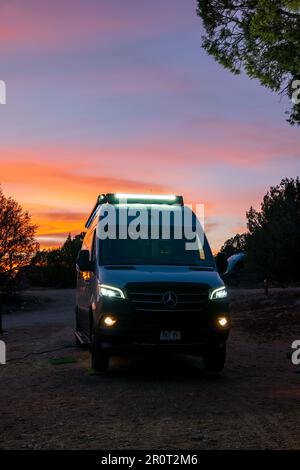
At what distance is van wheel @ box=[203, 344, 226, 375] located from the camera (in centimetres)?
973

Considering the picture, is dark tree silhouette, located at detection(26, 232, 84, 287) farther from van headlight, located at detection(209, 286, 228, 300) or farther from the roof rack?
van headlight, located at detection(209, 286, 228, 300)

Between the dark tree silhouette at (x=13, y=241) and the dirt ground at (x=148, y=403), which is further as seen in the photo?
the dark tree silhouette at (x=13, y=241)

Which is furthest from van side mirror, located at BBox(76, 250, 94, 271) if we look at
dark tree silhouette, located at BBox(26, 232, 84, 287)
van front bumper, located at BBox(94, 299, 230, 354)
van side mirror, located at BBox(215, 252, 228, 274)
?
dark tree silhouette, located at BBox(26, 232, 84, 287)

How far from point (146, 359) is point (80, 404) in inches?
175

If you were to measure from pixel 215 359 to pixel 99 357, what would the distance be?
1803 millimetres

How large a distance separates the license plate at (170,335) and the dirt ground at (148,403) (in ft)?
2.07

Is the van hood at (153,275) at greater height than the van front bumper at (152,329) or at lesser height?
greater

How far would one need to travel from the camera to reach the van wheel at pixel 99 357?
379 inches

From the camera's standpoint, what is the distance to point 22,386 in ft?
30.2

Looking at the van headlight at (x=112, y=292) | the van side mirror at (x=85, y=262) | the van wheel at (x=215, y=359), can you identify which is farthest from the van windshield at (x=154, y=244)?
the van wheel at (x=215, y=359)

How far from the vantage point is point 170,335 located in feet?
30.9

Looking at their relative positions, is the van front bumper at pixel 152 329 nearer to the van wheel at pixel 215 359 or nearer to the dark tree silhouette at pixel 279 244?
the van wheel at pixel 215 359

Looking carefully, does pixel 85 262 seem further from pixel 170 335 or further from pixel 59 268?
pixel 59 268

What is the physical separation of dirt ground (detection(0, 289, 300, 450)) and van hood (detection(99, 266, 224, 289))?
4.85 feet
